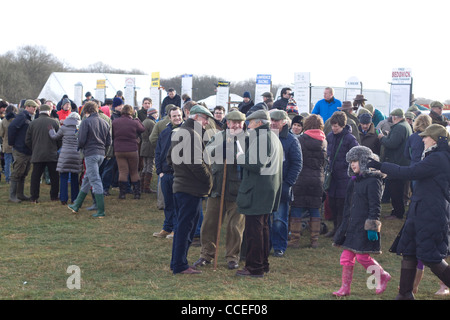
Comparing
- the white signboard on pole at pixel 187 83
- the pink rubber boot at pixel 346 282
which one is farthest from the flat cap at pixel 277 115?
the white signboard on pole at pixel 187 83

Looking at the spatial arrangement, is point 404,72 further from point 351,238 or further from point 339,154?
point 351,238

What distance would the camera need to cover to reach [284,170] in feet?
25.7

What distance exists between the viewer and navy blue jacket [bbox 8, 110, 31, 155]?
39.1ft

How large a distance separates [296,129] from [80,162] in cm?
478

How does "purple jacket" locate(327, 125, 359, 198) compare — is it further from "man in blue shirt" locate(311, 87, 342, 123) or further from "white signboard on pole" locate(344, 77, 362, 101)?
"white signboard on pole" locate(344, 77, 362, 101)

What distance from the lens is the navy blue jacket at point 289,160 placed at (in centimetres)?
774

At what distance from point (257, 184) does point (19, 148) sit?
7394 mm

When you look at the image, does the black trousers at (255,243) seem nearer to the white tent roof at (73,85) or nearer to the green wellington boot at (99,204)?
the green wellington boot at (99,204)

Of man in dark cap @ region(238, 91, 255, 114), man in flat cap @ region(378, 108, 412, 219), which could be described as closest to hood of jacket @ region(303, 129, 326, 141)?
man in flat cap @ region(378, 108, 412, 219)

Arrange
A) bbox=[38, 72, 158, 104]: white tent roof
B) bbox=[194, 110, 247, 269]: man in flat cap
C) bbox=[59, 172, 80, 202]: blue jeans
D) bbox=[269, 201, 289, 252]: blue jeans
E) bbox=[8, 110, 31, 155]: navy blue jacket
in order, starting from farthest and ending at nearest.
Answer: bbox=[38, 72, 158, 104]: white tent roof → bbox=[8, 110, 31, 155]: navy blue jacket → bbox=[59, 172, 80, 202]: blue jeans → bbox=[269, 201, 289, 252]: blue jeans → bbox=[194, 110, 247, 269]: man in flat cap

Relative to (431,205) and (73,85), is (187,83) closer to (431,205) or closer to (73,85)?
(73,85)

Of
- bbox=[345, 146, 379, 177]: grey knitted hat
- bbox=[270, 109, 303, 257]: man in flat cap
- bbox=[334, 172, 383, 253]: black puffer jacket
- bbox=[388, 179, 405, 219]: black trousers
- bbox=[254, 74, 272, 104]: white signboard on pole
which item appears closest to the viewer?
bbox=[334, 172, 383, 253]: black puffer jacket

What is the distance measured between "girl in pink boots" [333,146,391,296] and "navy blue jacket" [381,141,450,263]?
33cm
